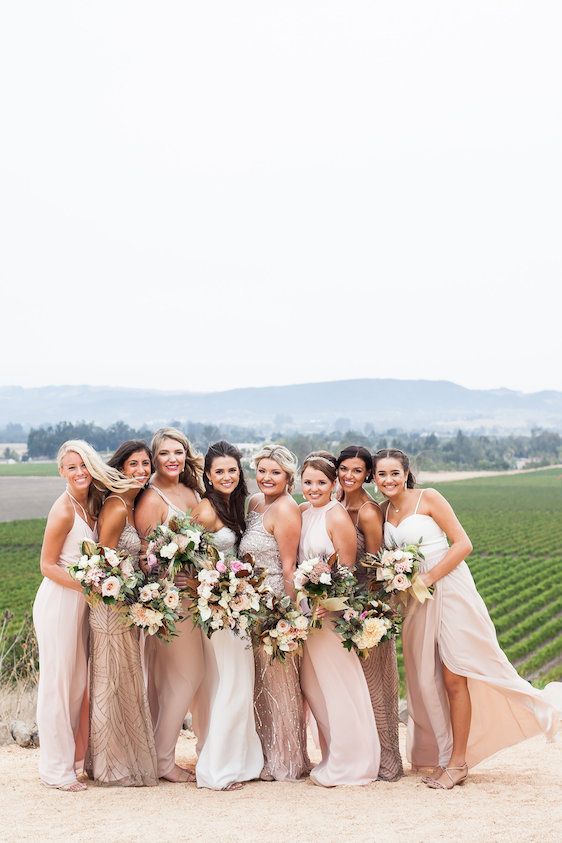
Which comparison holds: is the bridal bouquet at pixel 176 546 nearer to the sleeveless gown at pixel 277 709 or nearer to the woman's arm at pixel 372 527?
the sleeveless gown at pixel 277 709

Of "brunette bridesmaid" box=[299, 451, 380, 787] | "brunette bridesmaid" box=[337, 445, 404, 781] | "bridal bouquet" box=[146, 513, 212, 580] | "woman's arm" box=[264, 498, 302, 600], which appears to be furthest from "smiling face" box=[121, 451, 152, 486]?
"brunette bridesmaid" box=[337, 445, 404, 781]

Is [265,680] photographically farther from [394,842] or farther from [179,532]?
[394,842]

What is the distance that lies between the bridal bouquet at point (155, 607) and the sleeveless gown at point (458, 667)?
1.85 meters

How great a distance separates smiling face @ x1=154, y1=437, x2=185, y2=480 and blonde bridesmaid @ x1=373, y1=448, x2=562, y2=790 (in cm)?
165

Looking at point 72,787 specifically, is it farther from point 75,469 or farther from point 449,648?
point 449,648

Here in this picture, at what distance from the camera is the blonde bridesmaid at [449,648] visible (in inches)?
309

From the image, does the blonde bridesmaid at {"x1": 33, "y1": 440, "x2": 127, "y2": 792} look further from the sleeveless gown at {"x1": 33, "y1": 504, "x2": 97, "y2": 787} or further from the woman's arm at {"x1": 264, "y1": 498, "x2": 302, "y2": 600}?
the woman's arm at {"x1": 264, "y1": 498, "x2": 302, "y2": 600}

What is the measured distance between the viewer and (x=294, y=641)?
755 centimetres

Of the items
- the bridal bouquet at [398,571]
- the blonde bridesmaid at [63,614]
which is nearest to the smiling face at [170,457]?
the blonde bridesmaid at [63,614]

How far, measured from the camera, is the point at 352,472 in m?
8.02

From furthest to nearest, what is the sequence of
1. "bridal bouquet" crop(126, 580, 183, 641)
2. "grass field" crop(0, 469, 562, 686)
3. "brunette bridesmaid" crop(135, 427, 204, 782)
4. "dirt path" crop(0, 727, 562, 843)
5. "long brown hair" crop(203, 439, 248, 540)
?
1. "grass field" crop(0, 469, 562, 686)
2. "brunette bridesmaid" crop(135, 427, 204, 782)
3. "long brown hair" crop(203, 439, 248, 540)
4. "bridal bouquet" crop(126, 580, 183, 641)
5. "dirt path" crop(0, 727, 562, 843)

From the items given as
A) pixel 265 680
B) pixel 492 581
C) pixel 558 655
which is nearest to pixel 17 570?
pixel 492 581

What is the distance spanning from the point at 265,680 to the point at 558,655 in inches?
582

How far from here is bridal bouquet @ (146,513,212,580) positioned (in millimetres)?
7402
